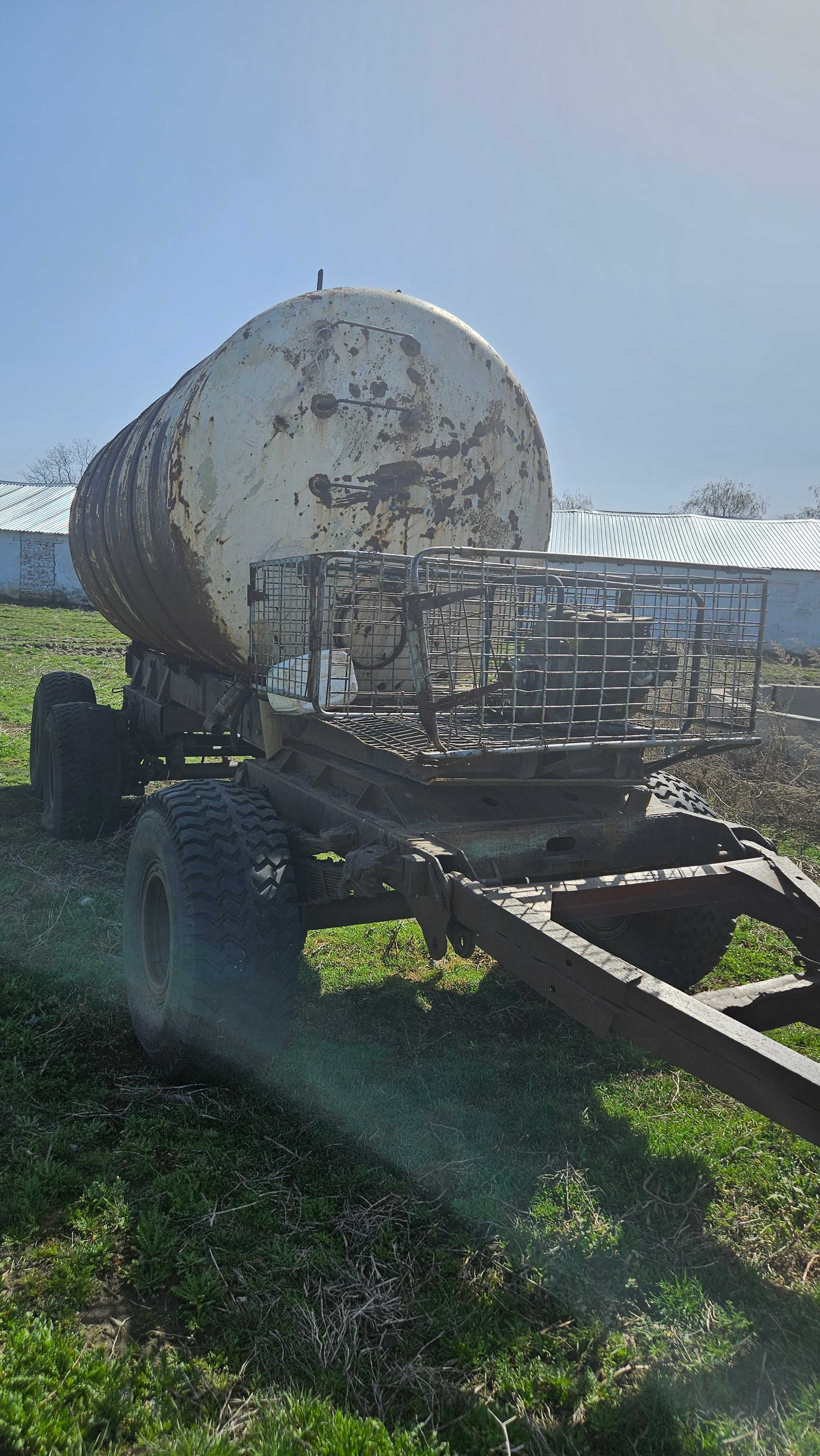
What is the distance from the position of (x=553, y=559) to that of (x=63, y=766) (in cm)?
479

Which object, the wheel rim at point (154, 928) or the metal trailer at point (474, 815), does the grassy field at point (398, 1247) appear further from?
the metal trailer at point (474, 815)

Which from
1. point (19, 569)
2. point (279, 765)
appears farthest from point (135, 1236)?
point (19, 569)

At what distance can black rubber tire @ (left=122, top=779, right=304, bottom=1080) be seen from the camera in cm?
341

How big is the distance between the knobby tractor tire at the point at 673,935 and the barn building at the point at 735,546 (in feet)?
84.2

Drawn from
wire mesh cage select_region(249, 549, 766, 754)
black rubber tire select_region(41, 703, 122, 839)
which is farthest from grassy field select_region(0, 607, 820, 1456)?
black rubber tire select_region(41, 703, 122, 839)

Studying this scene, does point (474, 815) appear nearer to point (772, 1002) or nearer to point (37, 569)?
point (772, 1002)

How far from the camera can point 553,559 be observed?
3.28 metres

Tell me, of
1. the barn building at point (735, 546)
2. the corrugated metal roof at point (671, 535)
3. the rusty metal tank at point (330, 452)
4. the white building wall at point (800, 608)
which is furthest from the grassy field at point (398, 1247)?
the corrugated metal roof at point (671, 535)

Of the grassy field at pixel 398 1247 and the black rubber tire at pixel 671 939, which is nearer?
the grassy field at pixel 398 1247

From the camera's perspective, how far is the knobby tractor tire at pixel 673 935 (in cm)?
426

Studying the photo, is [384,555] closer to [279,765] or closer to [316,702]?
[316,702]

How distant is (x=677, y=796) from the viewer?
4.40m

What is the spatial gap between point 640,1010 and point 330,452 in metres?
3.13

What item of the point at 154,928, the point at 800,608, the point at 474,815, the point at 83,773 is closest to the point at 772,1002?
the point at 474,815
